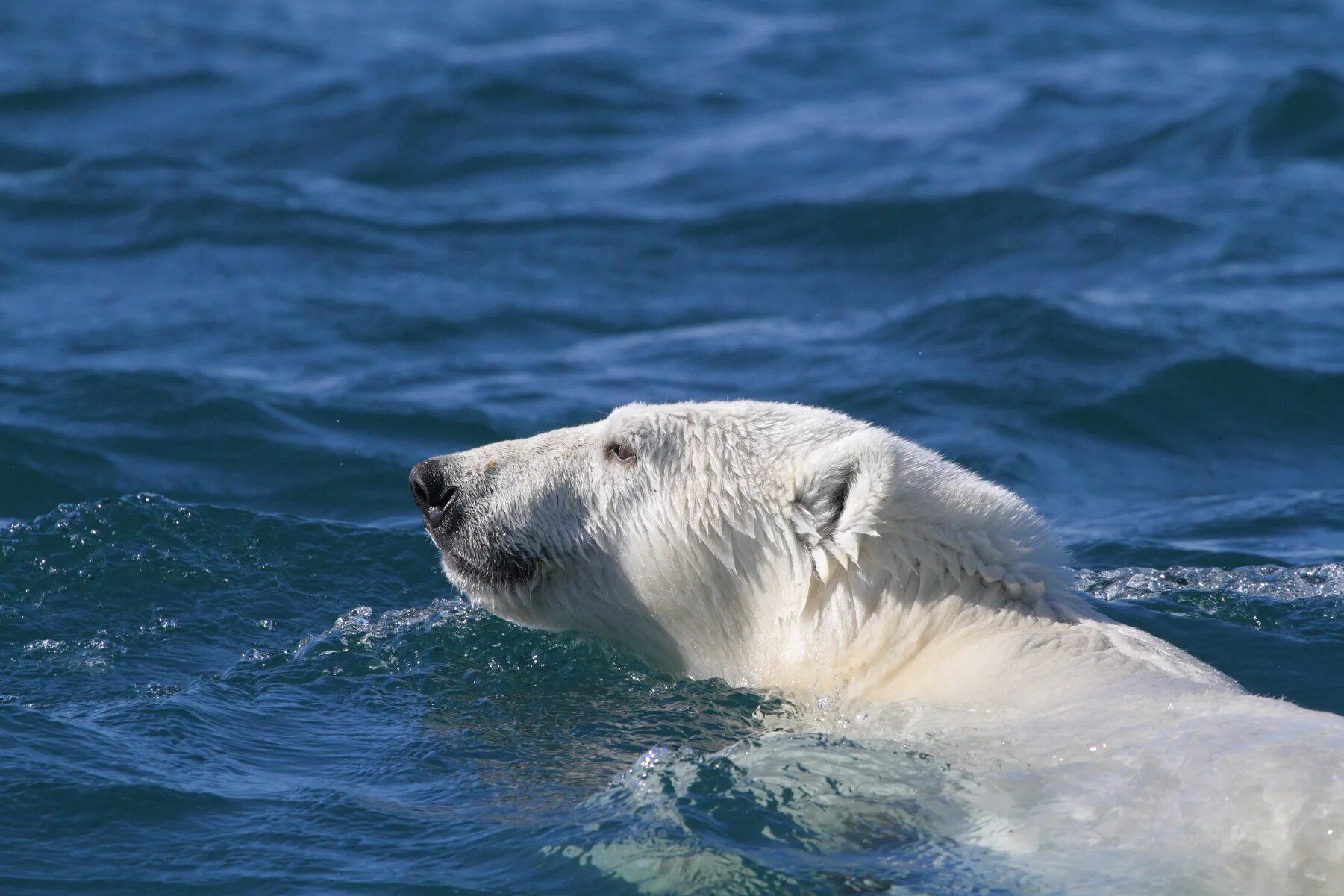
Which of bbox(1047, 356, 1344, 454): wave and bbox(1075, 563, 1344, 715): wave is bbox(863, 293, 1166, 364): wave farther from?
bbox(1075, 563, 1344, 715): wave

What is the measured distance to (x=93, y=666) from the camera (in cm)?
656

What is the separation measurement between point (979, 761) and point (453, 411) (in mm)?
6664

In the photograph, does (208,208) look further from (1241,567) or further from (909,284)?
(1241,567)

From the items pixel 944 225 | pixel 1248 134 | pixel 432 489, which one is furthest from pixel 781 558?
pixel 1248 134

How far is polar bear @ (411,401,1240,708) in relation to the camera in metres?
5.61

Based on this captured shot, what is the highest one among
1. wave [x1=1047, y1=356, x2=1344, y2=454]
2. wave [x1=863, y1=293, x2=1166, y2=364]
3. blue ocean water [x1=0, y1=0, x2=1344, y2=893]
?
blue ocean water [x1=0, y1=0, x2=1344, y2=893]

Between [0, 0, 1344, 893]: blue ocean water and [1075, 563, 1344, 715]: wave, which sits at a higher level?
[0, 0, 1344, 893]: blue ocean water

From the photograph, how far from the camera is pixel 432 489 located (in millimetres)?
6266

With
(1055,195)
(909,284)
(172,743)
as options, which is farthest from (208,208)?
(172,743)

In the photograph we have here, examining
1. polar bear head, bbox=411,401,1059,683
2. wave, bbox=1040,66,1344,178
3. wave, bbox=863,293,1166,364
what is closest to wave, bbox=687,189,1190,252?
wave, bbox=1040,66,1344,178

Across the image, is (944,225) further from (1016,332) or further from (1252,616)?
(1252,616)

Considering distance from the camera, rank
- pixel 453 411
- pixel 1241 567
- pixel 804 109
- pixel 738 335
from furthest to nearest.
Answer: pixel 804 109 < pixel 738 335 < pixel 453 411 < pixel 1241 567

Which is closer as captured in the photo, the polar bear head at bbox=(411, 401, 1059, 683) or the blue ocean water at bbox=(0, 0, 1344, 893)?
the blue ocean water at bbox=(0, 0, 1344, 893)

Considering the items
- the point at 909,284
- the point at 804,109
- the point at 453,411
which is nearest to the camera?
the point at 453,411
